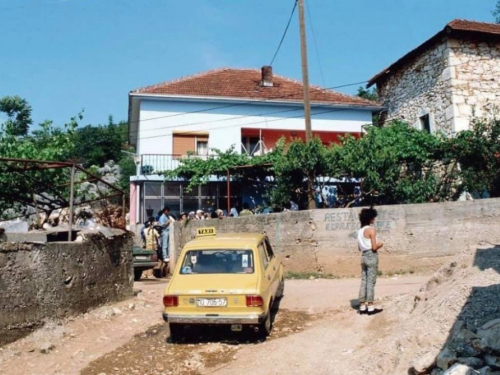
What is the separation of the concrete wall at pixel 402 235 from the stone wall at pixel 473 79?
686 cm

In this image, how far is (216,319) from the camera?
7.31 metres

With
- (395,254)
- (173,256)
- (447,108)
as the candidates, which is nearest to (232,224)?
(173,256)

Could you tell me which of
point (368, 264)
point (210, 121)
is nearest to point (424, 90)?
point (210, 121)

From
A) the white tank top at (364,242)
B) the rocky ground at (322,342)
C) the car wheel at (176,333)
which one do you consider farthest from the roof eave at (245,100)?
the car wheel at (176,333)

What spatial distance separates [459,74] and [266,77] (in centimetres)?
1047

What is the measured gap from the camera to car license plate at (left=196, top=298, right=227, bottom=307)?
24.2 ft

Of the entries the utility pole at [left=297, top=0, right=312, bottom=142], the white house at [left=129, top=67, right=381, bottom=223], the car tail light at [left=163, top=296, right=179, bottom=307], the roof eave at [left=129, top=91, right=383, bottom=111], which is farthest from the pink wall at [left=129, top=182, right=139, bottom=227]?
the car tail light at [left=163, top=296, right=179, bottom=307]

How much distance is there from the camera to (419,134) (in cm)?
1761

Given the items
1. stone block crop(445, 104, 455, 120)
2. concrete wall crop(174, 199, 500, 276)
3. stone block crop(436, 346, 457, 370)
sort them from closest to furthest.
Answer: stone block crop(436, 346, 457, 370) < concrete wall crop(174, 199, 500, 276) < stone block crop(445, 104, 455, 120)

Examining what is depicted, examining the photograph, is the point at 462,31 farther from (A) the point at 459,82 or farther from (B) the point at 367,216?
(B) the point at 367,216

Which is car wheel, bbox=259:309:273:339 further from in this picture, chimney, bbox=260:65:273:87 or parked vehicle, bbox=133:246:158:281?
chimney, bbox=260:65:273:87

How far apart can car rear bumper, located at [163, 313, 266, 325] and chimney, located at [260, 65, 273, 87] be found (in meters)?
20.7

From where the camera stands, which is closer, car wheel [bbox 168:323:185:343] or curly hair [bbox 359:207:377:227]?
car wheel [bbox 168:323:185:343]

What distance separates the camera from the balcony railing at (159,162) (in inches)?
863
